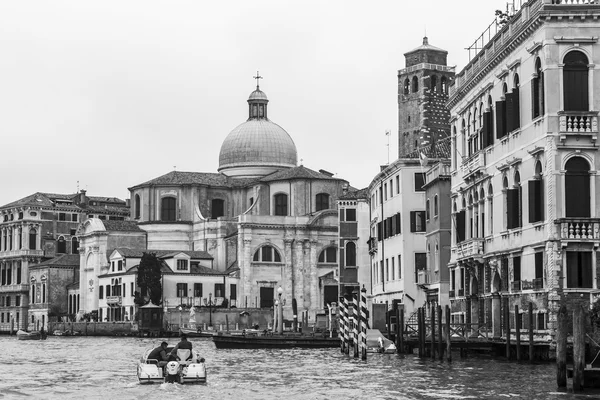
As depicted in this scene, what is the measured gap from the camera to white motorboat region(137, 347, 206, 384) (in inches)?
1179

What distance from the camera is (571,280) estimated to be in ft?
115

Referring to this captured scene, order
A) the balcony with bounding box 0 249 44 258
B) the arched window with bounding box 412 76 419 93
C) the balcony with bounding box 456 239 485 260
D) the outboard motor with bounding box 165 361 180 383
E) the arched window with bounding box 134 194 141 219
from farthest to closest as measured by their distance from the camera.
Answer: the balcony with bounding box 0 249 44 258
the arched window with bounding box 134 194 141 219
the arched window with bounding box 412 76 419 93
the balcony with bounding box 456 239 485 260
the outboard motor with bounding box 165 361 180 383

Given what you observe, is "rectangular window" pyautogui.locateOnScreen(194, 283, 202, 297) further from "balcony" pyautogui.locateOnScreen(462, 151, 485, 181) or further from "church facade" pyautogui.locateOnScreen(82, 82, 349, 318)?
"balcony" pyautogui.locateOnScreen(462, 151, 485, 181)

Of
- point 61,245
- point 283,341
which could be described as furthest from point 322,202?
point 283,341

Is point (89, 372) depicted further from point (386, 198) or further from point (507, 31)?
point (386, 198)

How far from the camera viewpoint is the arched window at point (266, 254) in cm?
9906

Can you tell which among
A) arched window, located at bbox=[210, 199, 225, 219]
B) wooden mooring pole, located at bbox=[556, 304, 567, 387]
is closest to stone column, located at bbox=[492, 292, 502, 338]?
wooden mooring pole, located at bbox=[556, 304, 567, 387]

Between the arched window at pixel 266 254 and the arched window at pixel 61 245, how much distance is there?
86.3ft

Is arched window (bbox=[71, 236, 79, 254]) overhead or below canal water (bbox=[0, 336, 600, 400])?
overhead

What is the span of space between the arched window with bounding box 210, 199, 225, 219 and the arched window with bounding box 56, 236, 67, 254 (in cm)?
1927

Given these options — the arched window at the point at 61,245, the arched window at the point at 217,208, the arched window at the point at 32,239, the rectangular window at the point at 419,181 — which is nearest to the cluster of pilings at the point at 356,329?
the rectangular window at the point at 419,181

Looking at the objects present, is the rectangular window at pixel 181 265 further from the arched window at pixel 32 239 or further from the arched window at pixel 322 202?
the arched window at pixel 32 239

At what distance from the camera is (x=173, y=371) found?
1176 inches

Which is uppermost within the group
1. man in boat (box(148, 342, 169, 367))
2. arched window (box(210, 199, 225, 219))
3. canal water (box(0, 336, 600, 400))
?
arched window (box(210, 199, 225, 219))
